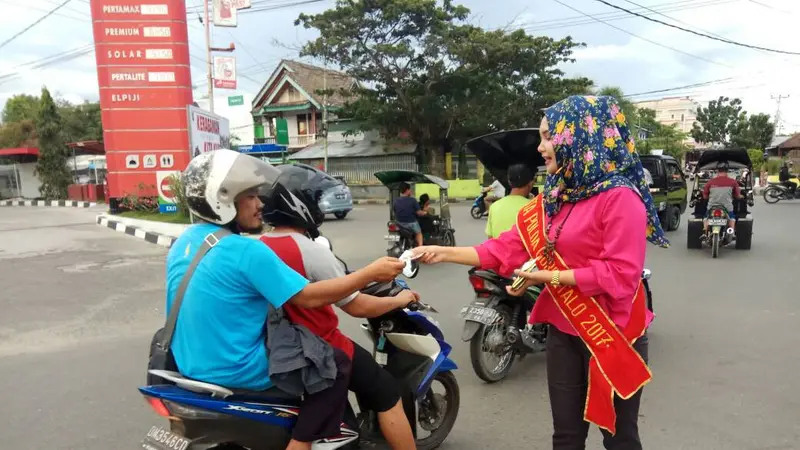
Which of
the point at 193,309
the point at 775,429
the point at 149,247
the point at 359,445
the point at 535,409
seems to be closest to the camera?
the point at 193,309

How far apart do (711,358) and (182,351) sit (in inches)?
153

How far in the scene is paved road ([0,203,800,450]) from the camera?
3064 mm

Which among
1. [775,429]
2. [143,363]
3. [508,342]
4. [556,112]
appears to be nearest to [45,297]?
[143,363]

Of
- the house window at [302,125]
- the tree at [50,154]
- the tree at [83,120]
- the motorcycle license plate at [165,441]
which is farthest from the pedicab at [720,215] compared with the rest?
the tree at [83,120]

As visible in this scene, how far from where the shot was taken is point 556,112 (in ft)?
6.41

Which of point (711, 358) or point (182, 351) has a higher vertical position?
point (182, 351)

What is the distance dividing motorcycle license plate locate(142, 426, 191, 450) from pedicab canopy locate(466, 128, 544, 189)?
2.61 metres

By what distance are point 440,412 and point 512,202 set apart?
182 centimetres

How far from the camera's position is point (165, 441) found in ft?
6.01

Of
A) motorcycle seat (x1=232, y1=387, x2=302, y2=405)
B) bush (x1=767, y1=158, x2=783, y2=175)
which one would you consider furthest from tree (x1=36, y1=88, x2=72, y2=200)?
bush (x1=767, y1=158, x2=783, y2=175)

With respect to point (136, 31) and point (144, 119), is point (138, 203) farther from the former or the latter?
point (136, 31)

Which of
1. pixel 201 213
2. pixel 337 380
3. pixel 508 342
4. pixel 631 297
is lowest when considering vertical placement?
pixel 508 342

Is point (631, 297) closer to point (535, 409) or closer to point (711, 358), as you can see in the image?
point (535, 409)

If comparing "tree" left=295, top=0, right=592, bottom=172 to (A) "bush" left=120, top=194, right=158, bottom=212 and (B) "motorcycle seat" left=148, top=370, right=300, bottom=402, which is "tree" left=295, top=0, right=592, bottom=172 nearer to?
(A) "bush" left=120, top=194, right=158, bottom=212
